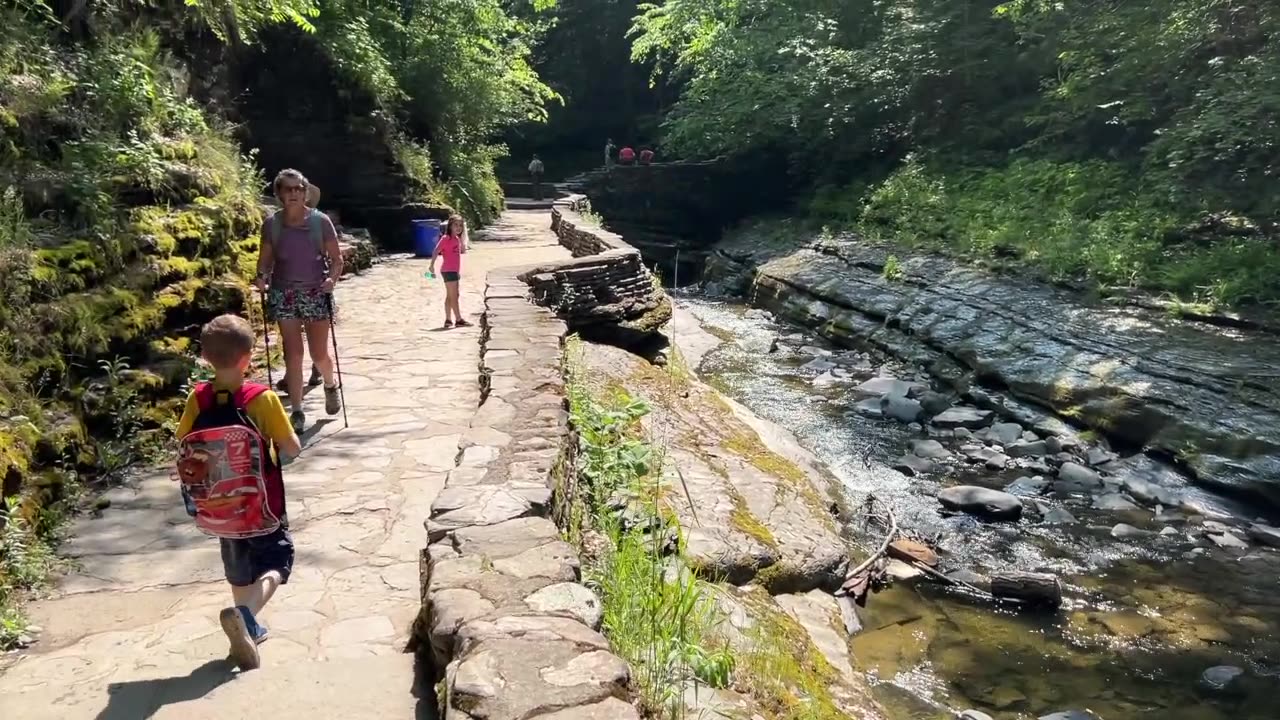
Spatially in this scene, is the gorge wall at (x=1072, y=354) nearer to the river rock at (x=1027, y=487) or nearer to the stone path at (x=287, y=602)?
the river rock at (x=1027, y=487)

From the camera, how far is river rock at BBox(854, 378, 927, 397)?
12.6m

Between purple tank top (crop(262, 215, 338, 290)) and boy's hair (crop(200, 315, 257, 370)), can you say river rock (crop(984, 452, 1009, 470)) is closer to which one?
purple tank top (crop(262, 215, 338, 290))

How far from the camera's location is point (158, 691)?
122 inches

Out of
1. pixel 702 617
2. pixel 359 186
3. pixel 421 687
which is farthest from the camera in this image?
pixel 359 186

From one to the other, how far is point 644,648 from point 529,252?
12564mm

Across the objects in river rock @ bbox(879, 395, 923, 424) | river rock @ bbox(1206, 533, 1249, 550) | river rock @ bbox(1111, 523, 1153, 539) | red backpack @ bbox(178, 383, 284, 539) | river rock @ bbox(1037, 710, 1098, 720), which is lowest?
river rock @ bbox(1206, 533, 1249, 550)

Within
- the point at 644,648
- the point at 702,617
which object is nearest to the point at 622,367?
the point at 702,617

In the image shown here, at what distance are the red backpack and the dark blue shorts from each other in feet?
0.24

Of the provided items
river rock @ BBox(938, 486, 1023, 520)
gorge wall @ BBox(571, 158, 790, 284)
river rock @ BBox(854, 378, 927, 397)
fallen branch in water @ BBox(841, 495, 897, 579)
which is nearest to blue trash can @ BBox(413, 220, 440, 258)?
river rock @ BBox(854, 378, 927, 397)

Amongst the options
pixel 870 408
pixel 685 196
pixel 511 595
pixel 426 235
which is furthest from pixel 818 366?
pixel 685 196

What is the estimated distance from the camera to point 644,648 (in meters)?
3.34

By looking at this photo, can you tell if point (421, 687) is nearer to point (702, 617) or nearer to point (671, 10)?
point (702, 617)

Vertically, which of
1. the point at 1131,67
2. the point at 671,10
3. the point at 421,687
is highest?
the point at 671,10

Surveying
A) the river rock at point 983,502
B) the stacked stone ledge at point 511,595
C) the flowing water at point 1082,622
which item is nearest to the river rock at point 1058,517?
the flowing water at point 1082,622
